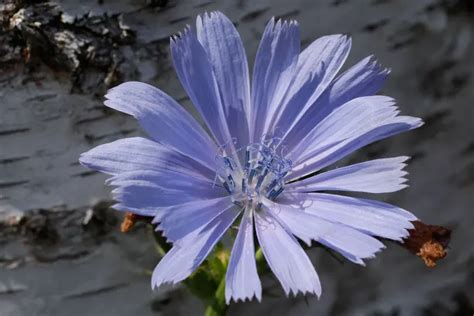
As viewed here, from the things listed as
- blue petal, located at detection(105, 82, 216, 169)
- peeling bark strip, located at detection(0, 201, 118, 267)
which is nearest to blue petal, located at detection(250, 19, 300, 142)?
blue petal, located at detection(105, 82, 216, 169)

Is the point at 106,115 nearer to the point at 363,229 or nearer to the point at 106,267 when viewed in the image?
the point at 106,267

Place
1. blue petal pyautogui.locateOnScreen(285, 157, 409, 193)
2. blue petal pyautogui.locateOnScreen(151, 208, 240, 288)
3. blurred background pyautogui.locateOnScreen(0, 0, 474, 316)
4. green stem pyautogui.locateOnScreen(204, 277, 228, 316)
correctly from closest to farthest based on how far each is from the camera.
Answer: blue petal pyautogui.locateOnScreen(151, 208, 240, 288) → blue petal pyautogui.locateOnScreen(285, 157, 409, 193) → green stem pyautogui.locateOnScreen(204, 277, 228, 316) → blurred background pyautogui.locateOnScreen(0, 0, 474, 316)

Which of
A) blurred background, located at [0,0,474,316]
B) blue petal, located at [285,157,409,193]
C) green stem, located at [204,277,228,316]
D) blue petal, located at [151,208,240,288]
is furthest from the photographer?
blurred background, located at [0,0,474,316]

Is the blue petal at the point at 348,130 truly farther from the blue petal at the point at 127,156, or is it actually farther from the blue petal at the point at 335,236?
the blue petal at the point at 127,156

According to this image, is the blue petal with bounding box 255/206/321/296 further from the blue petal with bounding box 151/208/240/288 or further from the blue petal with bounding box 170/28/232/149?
the blue petal with bounding box 170/28/232/149

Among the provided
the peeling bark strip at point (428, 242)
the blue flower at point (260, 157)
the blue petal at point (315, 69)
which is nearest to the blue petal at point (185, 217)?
the blue flower at point (260, 157)

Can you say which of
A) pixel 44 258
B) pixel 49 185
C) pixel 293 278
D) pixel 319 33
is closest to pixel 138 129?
pixel 49 185

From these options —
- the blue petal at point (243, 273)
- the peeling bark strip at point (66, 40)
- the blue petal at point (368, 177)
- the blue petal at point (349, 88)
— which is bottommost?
the blue petal at point (243, 273)
